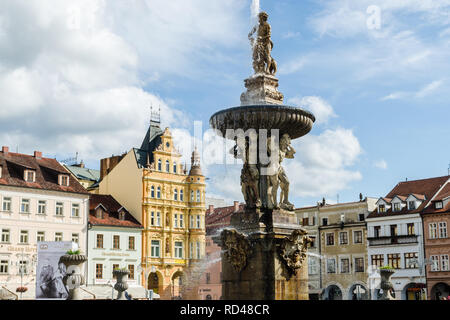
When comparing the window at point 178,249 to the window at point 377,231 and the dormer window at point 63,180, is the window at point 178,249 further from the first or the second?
the window at point 377,231

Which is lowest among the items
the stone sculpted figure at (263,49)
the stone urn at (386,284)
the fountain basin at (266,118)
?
the stone urn at (386,284)

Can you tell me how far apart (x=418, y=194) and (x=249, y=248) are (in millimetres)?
46951

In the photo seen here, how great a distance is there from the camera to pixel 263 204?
15.3m

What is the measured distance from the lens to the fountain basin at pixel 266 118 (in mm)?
15195

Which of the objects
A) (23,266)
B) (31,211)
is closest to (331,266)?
(31,211)

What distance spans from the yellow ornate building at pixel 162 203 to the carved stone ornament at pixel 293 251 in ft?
145

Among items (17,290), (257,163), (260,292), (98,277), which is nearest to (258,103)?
(257,163)

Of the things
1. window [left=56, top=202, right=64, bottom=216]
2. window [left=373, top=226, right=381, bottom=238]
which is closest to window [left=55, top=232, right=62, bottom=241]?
window [left=56, top=202, right=64, bottom=216]

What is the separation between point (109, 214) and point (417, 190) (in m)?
28.4

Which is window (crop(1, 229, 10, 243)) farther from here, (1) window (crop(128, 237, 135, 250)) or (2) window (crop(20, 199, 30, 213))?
(1) window (crop(128, 237, 135, 250))

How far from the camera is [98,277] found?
5509 centimetres

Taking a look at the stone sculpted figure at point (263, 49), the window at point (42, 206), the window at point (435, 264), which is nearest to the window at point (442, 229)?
the window at point (435, 264)

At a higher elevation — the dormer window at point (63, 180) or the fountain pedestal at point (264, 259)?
the dormer window at point (63, 180)
